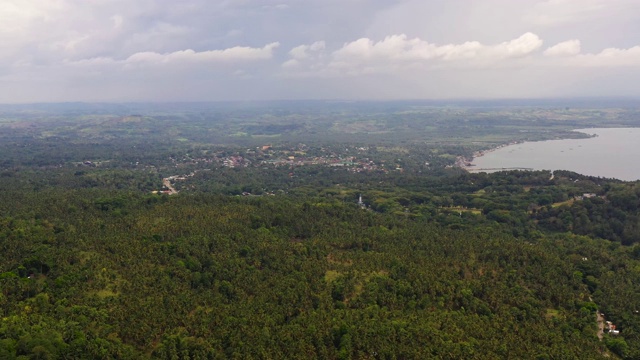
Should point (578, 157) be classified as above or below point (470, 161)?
above

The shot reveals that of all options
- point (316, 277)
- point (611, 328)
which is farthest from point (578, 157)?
point (316, 277)

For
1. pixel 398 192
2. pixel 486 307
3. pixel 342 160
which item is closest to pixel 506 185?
pixel 398 192

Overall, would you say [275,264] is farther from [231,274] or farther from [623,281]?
[623,281]

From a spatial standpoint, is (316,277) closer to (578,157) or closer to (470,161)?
(470,161)

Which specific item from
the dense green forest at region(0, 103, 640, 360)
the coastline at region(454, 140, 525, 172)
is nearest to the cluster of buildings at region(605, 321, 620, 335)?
the dense green forest at region(0, 103, 640, 360)

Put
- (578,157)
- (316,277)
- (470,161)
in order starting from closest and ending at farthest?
(316,277) < (578,157) < (470,161)

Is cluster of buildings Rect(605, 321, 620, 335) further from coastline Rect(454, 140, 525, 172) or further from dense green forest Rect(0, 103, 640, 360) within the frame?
coastline Rect(454, 140, 525, 172)

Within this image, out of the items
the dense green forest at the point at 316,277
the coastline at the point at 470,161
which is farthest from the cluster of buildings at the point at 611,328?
the coastline at the point at 470,161

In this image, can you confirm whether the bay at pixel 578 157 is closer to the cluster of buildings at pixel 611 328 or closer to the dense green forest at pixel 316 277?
the dense green forest at pixel 316 277
